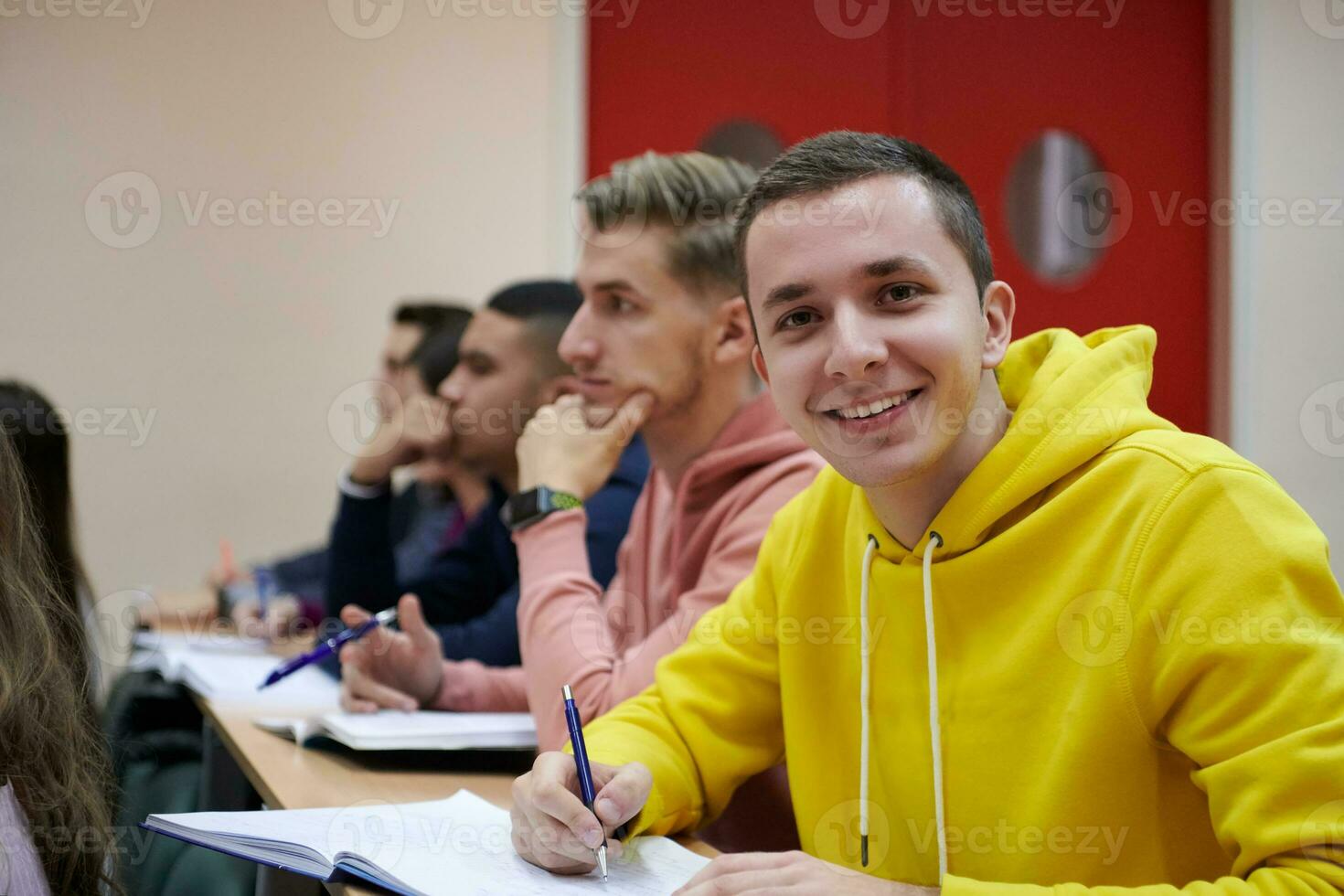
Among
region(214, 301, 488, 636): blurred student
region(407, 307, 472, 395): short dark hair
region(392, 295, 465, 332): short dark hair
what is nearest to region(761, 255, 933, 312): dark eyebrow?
region(214, 301, 488, 636): blurred student

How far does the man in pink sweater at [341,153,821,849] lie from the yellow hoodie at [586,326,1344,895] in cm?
33

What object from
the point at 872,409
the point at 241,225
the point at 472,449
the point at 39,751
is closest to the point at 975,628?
the point at 872,409

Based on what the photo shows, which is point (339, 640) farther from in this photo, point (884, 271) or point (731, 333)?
point (884, 271)

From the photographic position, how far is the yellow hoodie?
0.75m

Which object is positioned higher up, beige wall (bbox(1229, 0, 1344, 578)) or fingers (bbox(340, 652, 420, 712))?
beige wall (bbox(1229, 0, 1344, 578))

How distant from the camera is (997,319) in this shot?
1026 mm

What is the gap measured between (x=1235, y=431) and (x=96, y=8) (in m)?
3.12

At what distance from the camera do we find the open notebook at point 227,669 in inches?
68.4

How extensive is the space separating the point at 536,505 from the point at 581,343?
0.84 feet

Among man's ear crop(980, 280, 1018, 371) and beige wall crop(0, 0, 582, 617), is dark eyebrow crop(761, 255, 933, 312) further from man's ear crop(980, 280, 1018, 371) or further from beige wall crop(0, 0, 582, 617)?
beige wall crop(0, 0, 582, 617)

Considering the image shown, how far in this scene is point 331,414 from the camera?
3.58m

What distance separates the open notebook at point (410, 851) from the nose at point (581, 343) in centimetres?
72

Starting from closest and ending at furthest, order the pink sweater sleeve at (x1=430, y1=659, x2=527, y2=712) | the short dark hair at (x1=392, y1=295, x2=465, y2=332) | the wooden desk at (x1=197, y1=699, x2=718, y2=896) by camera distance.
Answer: the wooden desk at (x1=197, y1=699, x2=718, y2=896) → the pink sweater sleeve at (x1=430, y1=659, x2=527, y2=712) → the short dark hair at (x1=392, y1=295, x2=465, y2=332)

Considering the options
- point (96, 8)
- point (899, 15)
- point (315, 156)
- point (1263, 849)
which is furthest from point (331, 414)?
point (1263, 849)
